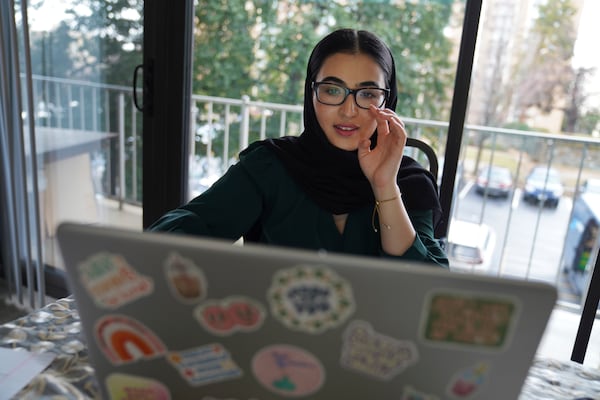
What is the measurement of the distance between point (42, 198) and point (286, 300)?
7.69 feet

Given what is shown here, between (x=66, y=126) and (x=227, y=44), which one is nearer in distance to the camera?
(x=66, y=126)

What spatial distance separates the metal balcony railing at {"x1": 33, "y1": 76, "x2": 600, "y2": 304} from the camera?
3064 millimetres

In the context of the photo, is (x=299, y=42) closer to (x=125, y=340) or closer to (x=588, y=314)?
(x=588, y=314)

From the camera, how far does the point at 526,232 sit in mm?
3609

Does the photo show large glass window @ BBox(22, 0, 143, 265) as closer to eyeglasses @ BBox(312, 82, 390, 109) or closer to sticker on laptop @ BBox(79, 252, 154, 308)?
eyeglasses @ BBox(312, 82, 390, 109)

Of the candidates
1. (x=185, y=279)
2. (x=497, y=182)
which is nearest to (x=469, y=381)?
(x=185, y=279)

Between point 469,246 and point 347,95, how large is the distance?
8.23ft

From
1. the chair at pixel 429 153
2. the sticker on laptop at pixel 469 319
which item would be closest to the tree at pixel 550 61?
the chair at pixel 429 153

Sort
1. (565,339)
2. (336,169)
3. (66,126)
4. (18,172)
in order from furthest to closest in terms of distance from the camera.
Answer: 1. (565,339)
2. (66,126)
3. (18,172)
4. (336,169)

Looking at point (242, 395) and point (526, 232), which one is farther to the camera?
point (526, 232)

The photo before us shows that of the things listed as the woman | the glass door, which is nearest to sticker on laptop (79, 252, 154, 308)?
the woman

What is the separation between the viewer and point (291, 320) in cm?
48

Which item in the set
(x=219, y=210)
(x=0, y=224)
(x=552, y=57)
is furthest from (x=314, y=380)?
(x=552, y=57)

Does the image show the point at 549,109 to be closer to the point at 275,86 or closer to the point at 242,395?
the point at 275,86
